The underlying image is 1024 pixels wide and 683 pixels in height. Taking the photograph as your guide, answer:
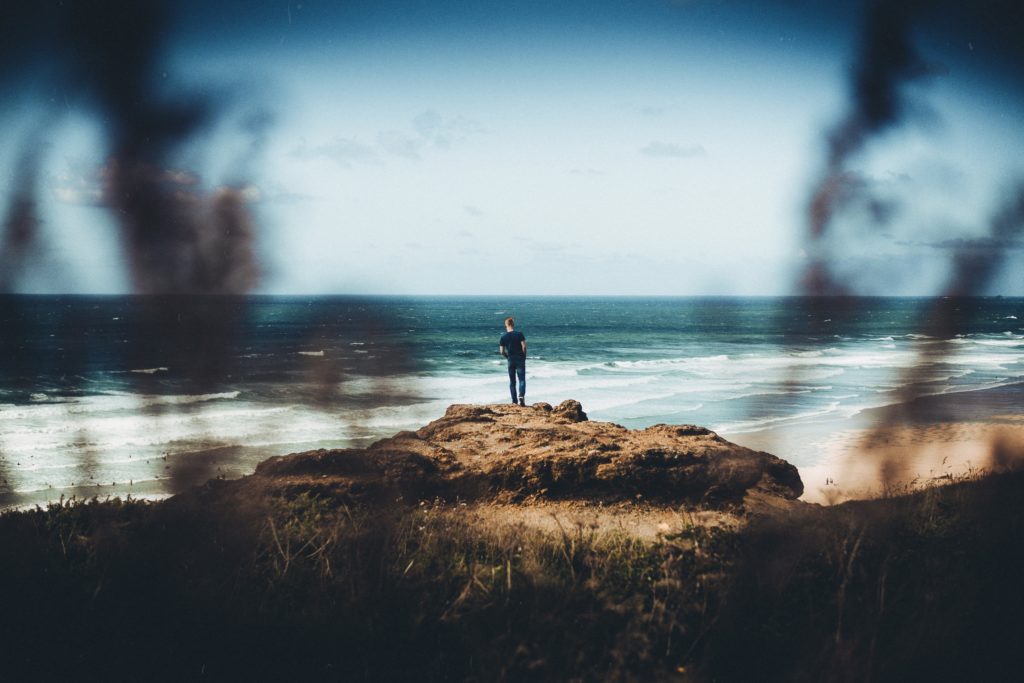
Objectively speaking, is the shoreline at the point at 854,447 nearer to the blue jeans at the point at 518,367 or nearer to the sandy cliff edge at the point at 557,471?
the sandy cliff edge at the point at 557,471

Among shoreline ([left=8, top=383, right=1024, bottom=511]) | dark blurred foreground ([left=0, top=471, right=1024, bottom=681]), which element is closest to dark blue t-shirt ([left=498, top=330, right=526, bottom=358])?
shoreline ([left=8, top=383, right=1024, bottom=511])

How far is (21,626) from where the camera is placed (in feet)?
10.9

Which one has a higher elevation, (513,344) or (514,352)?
(513,344)

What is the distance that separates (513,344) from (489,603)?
29.5 ft

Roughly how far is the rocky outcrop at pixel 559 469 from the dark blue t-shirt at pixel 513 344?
15.0ft

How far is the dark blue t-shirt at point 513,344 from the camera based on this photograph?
12.8 metres

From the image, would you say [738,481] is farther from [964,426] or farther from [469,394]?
[469,394]

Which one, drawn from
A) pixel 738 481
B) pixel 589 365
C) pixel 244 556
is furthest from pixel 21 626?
pixel 589 365

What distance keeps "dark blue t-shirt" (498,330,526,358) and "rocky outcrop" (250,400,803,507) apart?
4.58 metres

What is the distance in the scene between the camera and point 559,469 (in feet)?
23.9

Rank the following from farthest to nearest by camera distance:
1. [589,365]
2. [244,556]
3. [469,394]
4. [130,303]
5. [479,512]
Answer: [589,365], [469,394], [479,512], [244,556], [130,303]

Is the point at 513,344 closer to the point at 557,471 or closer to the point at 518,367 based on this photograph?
the point at 518,367

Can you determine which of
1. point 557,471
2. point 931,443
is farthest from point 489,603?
point 931,443

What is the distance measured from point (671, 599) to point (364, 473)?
122 inches
